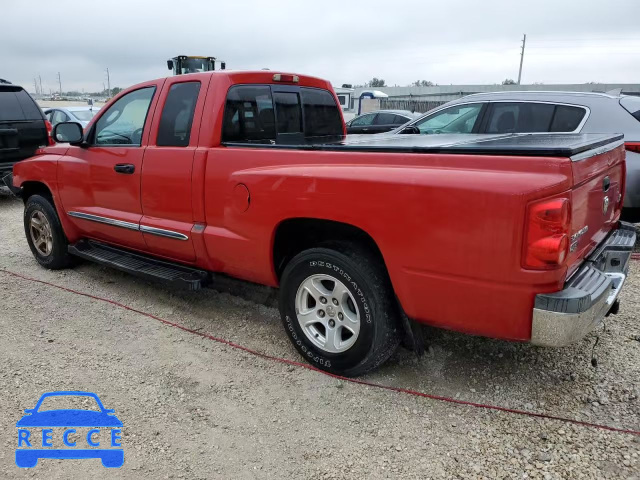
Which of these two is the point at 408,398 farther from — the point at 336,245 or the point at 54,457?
the point at 54,457

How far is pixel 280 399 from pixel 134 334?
146 centimetres

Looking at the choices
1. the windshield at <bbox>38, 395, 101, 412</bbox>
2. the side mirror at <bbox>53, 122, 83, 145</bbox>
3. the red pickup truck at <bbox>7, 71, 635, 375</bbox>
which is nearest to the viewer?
the red pickup truck at <bbox>7, 71, 635, 375</bbox>

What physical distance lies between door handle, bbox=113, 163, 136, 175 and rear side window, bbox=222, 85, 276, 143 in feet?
3.03

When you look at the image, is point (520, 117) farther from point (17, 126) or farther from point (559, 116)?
point (17, 126)

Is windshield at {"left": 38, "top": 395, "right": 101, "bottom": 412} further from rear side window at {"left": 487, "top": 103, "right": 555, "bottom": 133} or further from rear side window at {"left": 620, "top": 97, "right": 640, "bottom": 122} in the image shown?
rear side window at {"left": 620, "top": 97, "right": 640, "bottom": 122}

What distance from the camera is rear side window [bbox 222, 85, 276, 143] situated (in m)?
3.87

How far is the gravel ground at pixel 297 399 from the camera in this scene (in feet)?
8.45

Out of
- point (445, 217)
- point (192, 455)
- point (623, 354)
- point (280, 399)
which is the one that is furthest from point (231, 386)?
point (623, 354)

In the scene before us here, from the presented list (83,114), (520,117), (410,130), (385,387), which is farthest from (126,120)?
(83,114)

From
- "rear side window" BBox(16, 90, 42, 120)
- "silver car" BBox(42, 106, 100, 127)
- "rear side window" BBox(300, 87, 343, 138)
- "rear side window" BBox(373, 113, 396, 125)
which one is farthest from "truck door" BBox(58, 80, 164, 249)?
"rear side window" BBox(373, 113, 396, 125)

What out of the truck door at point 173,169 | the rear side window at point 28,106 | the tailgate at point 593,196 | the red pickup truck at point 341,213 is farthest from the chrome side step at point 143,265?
the rear side window at point 28,106

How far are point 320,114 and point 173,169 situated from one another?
61.0 inches

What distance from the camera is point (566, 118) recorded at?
5.81 m

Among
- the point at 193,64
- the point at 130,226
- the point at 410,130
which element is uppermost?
the point at 193,64
